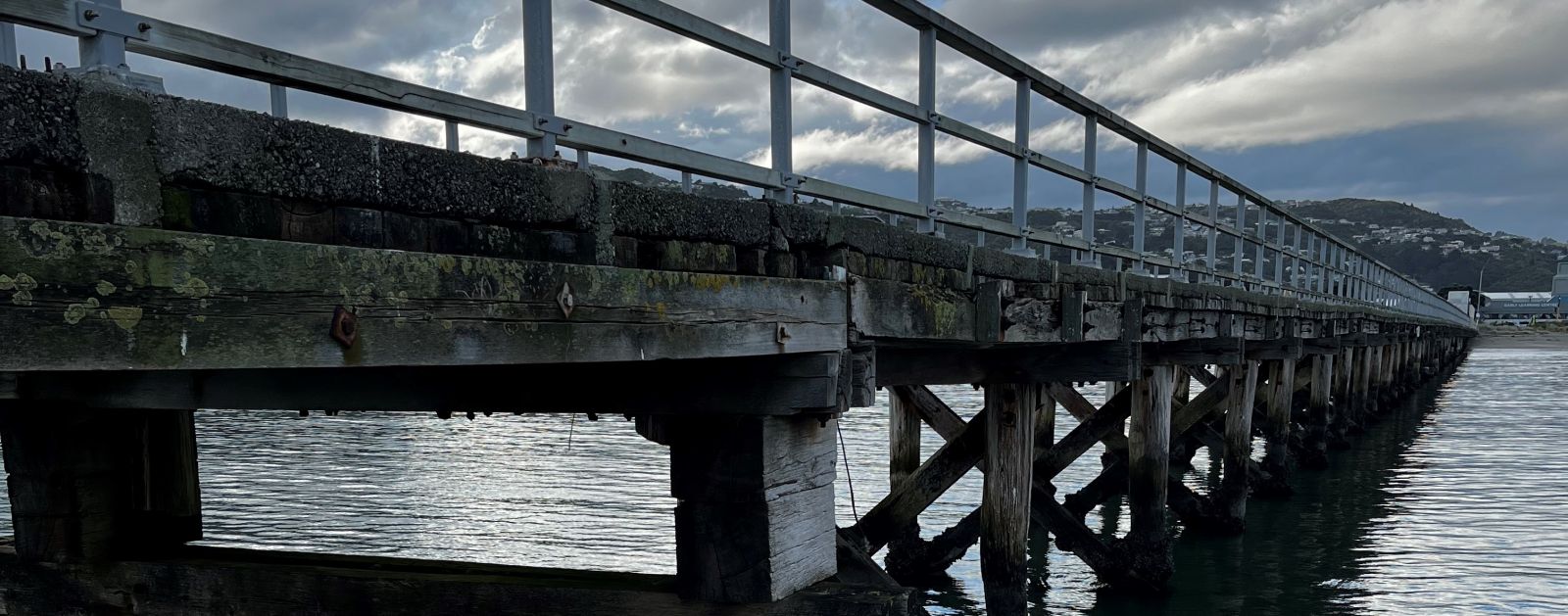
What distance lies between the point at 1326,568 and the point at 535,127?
10.4 m

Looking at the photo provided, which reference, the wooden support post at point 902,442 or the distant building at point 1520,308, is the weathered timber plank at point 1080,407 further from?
the distant building at point 1520,308

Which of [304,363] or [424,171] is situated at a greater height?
[424,171]

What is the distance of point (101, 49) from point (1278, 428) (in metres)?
15.4

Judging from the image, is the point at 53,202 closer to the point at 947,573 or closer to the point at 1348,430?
the point at 947,573

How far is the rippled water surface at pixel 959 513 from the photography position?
10.3 m

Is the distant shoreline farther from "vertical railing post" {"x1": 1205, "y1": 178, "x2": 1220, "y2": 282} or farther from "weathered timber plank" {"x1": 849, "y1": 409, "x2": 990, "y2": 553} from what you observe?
"weathered timber plank" {"x1": 849, "y1": 409, "x2": 990, "y2": 553}

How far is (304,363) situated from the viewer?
2344 mm

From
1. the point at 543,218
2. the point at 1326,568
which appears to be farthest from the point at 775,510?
the point at 1326,568

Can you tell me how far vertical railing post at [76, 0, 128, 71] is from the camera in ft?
6.76

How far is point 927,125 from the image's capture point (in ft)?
17.9

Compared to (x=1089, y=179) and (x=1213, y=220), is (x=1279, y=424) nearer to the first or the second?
(x=1213, y=220)

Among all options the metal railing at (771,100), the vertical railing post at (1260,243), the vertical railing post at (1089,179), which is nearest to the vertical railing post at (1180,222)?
the metal railing at (771,100)

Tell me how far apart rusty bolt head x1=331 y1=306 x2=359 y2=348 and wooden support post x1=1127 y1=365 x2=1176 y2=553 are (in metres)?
8.39

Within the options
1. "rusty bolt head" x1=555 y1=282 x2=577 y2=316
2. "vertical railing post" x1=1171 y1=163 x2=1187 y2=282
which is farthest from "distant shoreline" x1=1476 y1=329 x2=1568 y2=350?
"rusty bolt head" x1=555 y1=282 x2=577 y2=316
